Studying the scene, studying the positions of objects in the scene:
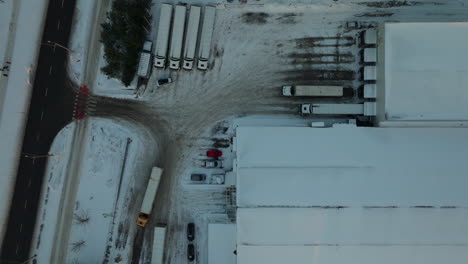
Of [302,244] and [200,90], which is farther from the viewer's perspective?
[200,90]

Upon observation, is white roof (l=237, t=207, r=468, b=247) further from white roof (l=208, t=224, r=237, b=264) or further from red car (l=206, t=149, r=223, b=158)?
red car (l=206, t=149, r=223, b=158)

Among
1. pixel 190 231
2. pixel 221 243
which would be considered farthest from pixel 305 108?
pixel 190 231

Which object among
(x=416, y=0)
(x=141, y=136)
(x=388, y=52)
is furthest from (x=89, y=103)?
(x=416, y=0)

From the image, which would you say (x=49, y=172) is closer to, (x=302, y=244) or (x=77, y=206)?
(x=77, y=206)

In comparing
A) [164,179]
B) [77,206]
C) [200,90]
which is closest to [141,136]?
[164,179]

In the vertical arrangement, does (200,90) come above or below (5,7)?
below

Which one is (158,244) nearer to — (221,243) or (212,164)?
(221,243)

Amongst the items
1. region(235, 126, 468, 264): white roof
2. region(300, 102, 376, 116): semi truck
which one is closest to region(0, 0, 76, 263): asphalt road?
region(235, 126, 468, 264): white roof

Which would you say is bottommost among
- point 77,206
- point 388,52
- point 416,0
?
point 77,206
